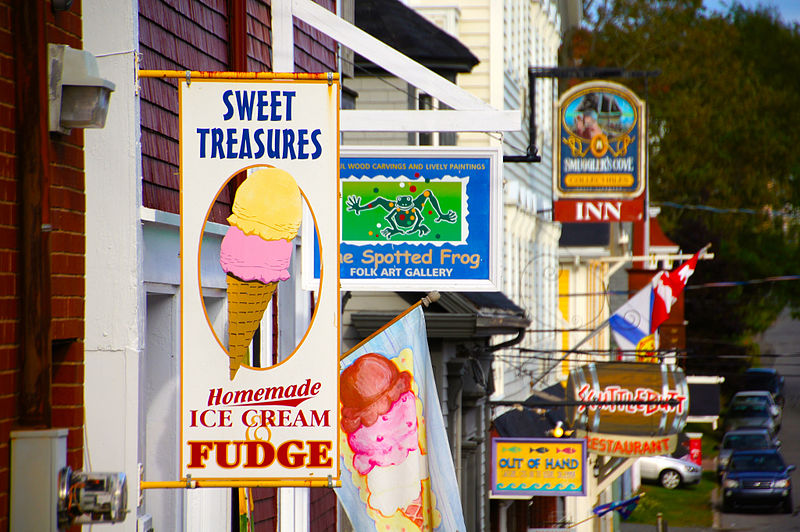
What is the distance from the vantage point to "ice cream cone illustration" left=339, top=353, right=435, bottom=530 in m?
6.99

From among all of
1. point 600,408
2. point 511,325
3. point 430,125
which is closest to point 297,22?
point 430,125

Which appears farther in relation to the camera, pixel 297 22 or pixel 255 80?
pixel 297 22

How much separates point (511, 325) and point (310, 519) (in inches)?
242

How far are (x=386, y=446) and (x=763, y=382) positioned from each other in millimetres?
43852

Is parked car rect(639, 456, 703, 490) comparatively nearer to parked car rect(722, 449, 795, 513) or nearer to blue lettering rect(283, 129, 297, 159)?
parked car rect(722, 449, 795, 513)

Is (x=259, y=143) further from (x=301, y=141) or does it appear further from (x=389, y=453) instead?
(x=389, y=453)

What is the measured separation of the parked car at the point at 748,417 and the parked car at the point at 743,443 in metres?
4.07

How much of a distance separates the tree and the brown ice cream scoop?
40890 millimetres

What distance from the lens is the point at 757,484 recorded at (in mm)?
29078

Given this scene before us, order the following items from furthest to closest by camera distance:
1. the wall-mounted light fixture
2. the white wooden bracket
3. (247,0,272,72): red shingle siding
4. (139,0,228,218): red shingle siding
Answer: the white wooden bracket, (247,0,272,72): red shingle siding, (139,0,228,218): red shingle siding, the wall-mounted light fixture

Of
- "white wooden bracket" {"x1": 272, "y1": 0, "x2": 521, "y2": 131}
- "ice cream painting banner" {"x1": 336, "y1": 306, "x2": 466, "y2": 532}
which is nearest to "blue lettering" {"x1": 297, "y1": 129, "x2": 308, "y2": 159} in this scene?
"ice cream painting banner" {"x1": 336, "y1": 306, "x2": 466, "y2": 532}

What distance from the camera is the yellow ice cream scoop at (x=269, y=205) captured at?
16.5 ft

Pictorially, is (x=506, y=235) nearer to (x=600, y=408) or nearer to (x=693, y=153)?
(x=600, y=408)

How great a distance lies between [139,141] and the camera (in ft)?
17.3
